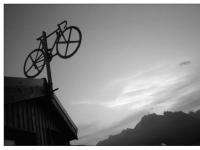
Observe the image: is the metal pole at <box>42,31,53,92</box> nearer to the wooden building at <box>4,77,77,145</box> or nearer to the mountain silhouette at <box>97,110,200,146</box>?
the wooden building at <box>4,77,77,145</box>

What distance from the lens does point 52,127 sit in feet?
24.2

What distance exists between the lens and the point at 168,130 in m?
176

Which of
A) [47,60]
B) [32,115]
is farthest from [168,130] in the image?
[32,115]

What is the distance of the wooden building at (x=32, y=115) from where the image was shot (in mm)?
4969

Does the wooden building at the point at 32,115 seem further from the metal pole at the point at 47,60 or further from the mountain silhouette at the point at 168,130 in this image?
the mountain silhouette at the point at 168,130

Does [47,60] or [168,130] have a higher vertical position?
[168,130]

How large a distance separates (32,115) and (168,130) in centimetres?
18786

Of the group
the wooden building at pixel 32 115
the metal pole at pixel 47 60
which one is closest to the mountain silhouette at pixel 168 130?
the wooden building at pixel 32 115

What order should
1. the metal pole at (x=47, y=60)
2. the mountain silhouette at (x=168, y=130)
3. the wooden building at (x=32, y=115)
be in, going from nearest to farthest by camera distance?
the wooden building at (x=32, y=115) < the metal pole at (x=47, y=60) < the mountain silhouette at (x=168, y=130)

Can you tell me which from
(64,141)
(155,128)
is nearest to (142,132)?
(155,128)

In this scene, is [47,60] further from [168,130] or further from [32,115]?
[168,130]

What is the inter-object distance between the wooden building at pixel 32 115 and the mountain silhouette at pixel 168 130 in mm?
158033

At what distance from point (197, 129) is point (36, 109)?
180 meters

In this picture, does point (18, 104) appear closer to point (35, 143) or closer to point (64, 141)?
point (35, 143)
